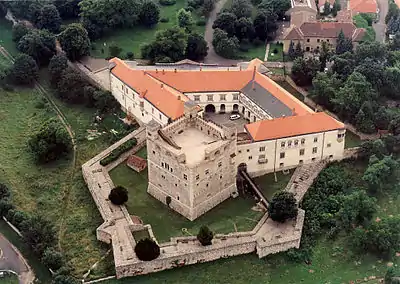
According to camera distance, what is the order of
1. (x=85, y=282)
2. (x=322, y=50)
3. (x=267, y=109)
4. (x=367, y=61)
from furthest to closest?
Result: (x=322, y=50) → (x=367, y=61) → (x=267, y=109) → (x=85, y=282)

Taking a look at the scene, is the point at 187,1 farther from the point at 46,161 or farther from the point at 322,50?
the point at 46,161

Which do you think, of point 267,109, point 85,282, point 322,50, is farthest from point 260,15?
point 85,282

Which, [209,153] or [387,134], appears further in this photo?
[387,134]

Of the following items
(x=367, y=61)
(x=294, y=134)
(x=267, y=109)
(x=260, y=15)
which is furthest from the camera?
(x=260, y=15)

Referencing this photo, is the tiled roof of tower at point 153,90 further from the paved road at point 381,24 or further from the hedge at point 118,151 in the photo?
the paved road at point 381,24

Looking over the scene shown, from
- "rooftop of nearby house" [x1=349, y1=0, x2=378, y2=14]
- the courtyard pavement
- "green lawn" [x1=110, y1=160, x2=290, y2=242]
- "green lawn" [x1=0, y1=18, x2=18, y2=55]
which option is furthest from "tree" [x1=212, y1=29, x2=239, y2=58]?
"green lawn" [x1=0, y1=18, x2=18, y2=55]

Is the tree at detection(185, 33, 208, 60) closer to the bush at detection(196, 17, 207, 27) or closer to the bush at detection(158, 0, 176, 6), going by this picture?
the bush at detection(196, 17, 207, 27)
